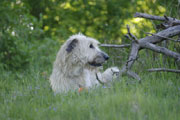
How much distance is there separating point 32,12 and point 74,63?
31.0ft

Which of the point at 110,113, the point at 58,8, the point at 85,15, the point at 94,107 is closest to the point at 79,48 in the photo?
the point at 94,107

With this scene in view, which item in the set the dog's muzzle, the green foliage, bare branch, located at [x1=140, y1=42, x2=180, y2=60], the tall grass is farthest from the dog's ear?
the green foliage

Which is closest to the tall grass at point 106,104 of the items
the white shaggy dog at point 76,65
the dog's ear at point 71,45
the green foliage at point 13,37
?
the white shaggy dog at point 76,65

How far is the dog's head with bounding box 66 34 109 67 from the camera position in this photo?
18.6ft

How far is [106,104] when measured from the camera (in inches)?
146

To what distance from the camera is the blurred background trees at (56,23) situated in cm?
834

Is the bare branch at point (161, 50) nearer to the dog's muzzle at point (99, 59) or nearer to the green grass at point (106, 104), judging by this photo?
the green grass at point (106, 104)

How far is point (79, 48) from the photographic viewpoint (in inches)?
225

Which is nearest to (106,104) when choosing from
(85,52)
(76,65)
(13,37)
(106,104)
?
(106,104)

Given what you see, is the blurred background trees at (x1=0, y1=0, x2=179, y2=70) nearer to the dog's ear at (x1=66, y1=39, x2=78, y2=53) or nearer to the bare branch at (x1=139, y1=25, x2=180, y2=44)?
the bare branch at (x1=139, y1=25, x2=180, y2=44)

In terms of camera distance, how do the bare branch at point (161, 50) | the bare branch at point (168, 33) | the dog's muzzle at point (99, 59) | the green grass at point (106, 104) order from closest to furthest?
1. the green grass at point (106, 104)
2. the bare branch at point (161, 50)
3. the bare branch at point (168, 33)
4. the dog's muzzle at point (99, 59)

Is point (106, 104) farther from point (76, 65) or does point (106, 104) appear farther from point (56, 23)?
point (56, 23)

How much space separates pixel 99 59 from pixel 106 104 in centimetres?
209

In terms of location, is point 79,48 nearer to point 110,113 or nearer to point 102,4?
point 110,113
